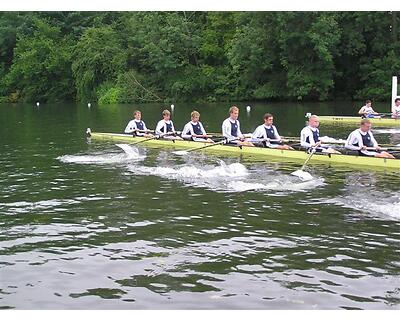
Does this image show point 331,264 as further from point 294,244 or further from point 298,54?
point 298,54

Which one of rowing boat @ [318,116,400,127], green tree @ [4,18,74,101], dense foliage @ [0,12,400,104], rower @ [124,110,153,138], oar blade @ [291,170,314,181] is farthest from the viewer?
green tree @ [4,18,74,101]

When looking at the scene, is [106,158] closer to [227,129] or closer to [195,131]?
[195,131]

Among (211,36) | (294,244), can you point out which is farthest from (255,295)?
(211,36)

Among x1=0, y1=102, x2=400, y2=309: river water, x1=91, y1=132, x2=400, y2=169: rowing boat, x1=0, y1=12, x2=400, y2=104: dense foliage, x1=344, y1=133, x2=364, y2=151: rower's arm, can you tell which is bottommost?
x1=0, y1=102, x2=400, y2=309: river water

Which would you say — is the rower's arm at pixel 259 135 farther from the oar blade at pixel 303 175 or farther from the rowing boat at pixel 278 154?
the oar blade at pixel 303 175

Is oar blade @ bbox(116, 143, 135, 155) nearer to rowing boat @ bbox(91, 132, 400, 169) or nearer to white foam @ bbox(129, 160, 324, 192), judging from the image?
rowing boat @ bbox(91, 132, 400, 169)

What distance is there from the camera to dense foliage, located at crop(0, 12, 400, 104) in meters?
52.7

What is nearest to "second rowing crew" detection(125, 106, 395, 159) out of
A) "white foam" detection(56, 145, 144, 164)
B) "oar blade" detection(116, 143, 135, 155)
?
"oar blade" detection(116, 143, 135, 155)

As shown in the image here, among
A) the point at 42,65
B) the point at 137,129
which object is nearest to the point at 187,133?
the point at 137,129

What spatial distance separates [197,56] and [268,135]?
49.2 meters

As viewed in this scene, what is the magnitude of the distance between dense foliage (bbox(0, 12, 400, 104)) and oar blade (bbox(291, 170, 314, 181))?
3821cm

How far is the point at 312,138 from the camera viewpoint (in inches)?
672

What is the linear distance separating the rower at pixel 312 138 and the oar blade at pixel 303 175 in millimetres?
2158

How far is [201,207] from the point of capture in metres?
12.0
